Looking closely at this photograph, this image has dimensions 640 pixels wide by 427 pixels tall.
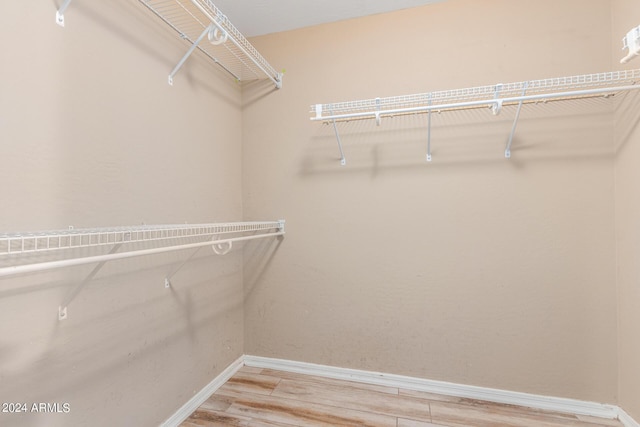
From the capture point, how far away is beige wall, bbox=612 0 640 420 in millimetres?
1293

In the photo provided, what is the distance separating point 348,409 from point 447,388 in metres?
0.58

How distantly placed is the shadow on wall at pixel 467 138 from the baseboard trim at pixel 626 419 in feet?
4.09

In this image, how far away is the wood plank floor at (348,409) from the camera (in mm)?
1399

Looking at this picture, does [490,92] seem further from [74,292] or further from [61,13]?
[74,292]

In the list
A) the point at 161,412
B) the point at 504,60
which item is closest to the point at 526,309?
the point at 504,60

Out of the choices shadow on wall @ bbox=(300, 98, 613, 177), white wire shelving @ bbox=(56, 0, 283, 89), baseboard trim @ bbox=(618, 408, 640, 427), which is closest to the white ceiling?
white wire shelving @ bbox=(56, 0, 283, 89)

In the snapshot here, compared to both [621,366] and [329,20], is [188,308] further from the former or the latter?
[621,366]

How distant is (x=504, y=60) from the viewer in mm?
1569

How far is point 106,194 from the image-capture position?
109cm

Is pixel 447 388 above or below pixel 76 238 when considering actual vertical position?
below

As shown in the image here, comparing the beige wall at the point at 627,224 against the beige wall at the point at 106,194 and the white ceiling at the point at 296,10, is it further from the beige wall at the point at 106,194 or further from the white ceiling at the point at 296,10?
the beige wall at the point at 106,194

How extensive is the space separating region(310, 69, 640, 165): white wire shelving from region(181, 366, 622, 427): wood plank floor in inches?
52.3

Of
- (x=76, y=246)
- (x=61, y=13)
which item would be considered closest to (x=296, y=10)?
(x=61, y=13)

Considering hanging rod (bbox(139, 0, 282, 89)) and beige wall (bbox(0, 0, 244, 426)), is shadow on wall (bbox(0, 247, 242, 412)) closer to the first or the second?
beige wall (bbox(0, 0, 244, 426))
